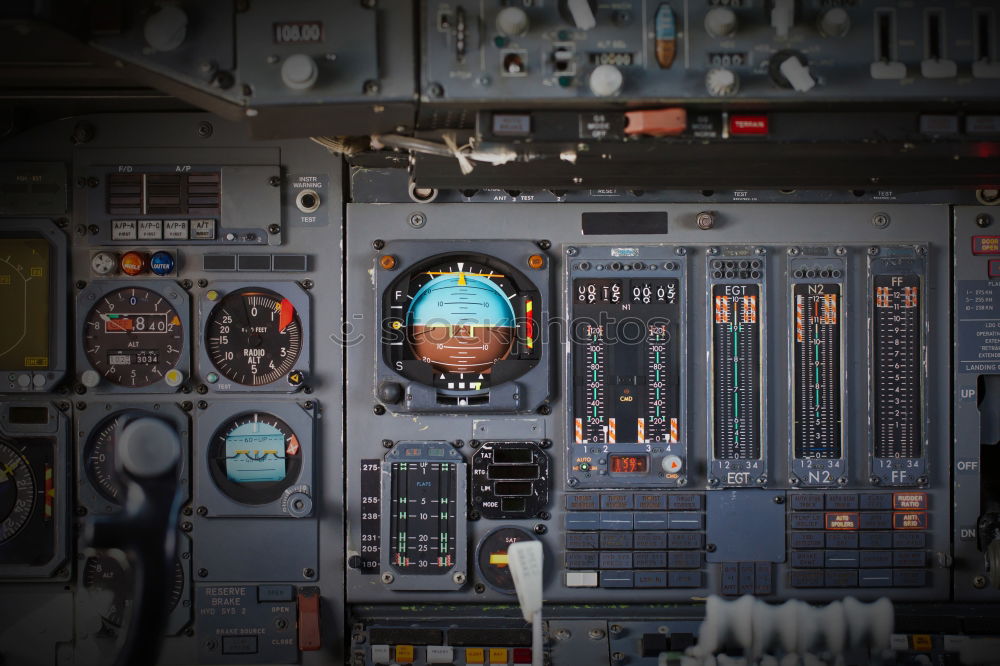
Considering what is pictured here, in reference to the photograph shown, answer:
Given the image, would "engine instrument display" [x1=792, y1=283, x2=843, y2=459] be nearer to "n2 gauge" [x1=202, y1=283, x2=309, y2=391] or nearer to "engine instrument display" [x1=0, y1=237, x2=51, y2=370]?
"n2 gauge" [x1=202, y1=283, x2=309, y2=391]

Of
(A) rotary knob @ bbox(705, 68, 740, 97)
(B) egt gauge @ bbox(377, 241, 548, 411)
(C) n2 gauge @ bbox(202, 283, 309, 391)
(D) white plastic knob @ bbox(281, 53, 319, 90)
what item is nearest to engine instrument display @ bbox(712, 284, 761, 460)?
(B) egt gauge @ bbox(377, 241, 548, 411)

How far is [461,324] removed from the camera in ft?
12.6

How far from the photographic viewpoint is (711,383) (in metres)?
3.87

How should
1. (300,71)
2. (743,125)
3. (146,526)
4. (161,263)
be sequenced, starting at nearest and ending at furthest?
(300,71) < (743,125) < (146,526) < (161,263)

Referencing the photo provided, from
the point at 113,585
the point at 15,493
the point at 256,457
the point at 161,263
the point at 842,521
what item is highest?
the point at 161,263

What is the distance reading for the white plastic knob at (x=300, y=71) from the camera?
285 centimetres

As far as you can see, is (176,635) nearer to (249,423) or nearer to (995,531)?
(249,423)

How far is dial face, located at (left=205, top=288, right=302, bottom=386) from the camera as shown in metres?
3.86

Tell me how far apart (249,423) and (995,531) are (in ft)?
10.4

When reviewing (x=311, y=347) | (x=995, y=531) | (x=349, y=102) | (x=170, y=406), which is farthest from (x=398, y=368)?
(x=995, y=531)

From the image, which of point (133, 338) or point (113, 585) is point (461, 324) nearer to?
point (133, 338)

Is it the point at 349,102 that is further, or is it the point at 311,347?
the point at 311,347

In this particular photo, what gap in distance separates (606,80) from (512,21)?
35 centimetres

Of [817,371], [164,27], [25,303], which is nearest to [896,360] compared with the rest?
[817,371]
